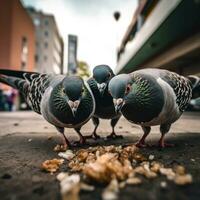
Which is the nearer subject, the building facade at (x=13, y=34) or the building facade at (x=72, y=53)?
the building facade at (x=72, y=53)

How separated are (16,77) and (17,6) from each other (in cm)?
2873

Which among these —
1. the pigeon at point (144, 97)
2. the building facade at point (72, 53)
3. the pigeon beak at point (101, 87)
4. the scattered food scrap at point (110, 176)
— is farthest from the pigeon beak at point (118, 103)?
the building facade at point (72, 53)

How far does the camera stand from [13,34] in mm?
30375

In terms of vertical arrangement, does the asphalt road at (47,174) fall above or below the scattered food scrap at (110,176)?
below

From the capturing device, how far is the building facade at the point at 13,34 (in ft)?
95.4

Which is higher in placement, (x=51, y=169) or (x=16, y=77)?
(x=16, y=77)

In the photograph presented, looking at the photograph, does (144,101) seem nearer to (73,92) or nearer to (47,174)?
(73,92)

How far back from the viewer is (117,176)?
6.96 ft

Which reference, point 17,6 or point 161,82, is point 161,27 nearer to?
point 161,82

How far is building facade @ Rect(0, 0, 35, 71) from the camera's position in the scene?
29087 mm

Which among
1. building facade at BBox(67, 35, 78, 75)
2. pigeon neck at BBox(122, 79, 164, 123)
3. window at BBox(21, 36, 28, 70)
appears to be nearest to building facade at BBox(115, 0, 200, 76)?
pigeon neck at BBox(122, 79, 164, 123)

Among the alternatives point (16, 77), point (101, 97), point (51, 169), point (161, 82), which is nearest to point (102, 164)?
point (51, 169)

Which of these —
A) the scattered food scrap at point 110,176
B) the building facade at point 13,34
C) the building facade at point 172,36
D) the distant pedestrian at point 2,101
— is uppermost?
the building facade at point 13,34

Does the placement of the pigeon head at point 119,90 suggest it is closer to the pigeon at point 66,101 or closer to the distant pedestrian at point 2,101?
the pigeon at point 66,101
